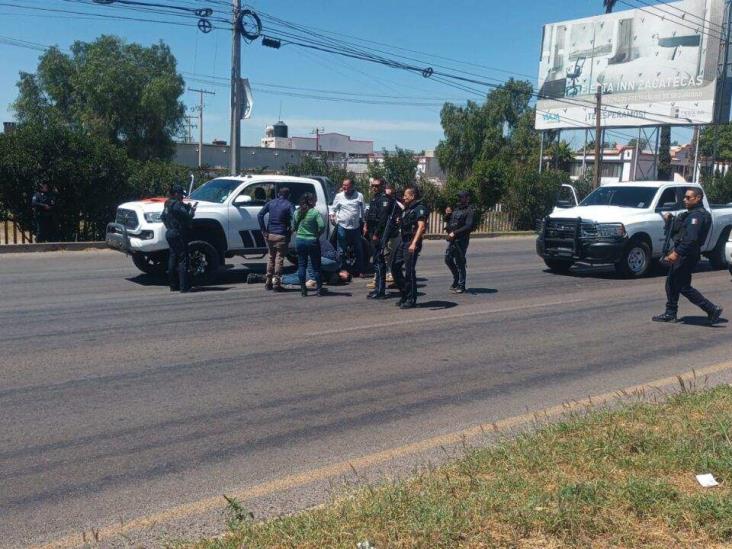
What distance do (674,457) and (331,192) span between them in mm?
11485

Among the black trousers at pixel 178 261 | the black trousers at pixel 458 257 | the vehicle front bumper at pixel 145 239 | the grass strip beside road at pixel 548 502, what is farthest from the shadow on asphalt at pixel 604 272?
the grass strip beside road at pixel 548 502

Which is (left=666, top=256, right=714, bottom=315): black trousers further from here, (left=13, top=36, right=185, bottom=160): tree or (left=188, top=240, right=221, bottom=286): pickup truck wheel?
(left=13, top=36, right=185, bottom=160): tree

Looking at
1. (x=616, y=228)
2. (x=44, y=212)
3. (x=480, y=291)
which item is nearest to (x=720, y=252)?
(x=616, y=228)

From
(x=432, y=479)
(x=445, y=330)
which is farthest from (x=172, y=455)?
(x=445, y=330)

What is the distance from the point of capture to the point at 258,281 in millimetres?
14453

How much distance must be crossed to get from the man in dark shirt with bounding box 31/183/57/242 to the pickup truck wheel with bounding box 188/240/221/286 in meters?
7.60

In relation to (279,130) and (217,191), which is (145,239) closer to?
(217,191)

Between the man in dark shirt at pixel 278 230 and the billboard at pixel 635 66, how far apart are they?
116 feet

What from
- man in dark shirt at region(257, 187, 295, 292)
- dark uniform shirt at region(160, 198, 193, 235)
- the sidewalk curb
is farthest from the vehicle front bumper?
the sidewalk curb

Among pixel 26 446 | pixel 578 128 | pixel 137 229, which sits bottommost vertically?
pixel 26 446

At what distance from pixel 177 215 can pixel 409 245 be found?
379 centimetres

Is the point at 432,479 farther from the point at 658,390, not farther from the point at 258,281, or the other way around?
the point at 258,281

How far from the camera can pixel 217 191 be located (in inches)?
589

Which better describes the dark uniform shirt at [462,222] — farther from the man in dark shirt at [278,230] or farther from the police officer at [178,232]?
the police officer at [178,232]
